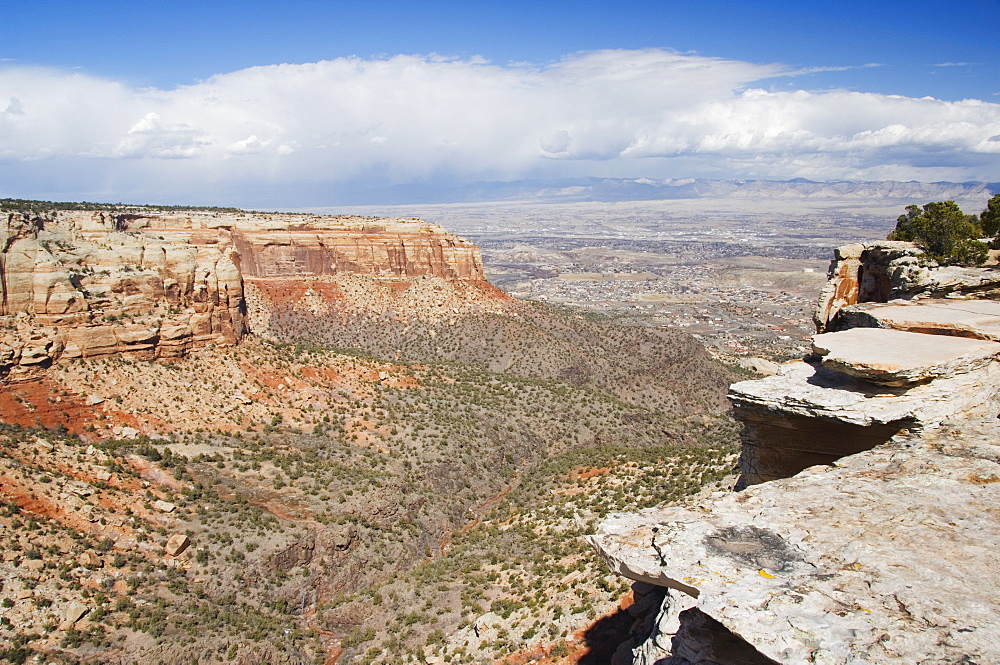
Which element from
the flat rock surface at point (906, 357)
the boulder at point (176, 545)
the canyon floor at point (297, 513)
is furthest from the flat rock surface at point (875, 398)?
the boulder at point (176, 545)

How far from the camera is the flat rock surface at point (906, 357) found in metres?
12.5

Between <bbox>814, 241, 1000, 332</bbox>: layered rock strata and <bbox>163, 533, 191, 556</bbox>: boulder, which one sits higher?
<bbox>814, 241, 1000, 332</bbox>: layered rock strata

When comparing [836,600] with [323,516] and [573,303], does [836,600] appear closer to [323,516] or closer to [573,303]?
[323,516]

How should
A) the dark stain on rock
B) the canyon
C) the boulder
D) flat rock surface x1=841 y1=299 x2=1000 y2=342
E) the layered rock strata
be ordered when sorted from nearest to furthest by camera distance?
the dark stain on rock
flat rock surface x1=841 y1=299 x2=1000 y2=342
the layered rock strata
the canyon
the boulder

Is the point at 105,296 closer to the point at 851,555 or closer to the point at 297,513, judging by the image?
the point at 297,513

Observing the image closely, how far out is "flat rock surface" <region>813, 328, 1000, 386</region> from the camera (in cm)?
1249

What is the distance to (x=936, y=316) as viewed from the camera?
1628 centimetres

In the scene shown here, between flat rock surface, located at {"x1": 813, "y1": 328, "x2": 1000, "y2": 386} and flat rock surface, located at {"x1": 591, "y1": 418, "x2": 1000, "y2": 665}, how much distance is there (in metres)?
1.53

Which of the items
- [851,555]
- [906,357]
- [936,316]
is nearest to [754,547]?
[851,555]

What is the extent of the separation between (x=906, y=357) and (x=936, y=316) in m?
4.43

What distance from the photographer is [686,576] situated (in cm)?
831

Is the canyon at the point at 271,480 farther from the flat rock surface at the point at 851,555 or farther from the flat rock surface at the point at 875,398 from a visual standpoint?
the flat rock surface at the point at 851,555

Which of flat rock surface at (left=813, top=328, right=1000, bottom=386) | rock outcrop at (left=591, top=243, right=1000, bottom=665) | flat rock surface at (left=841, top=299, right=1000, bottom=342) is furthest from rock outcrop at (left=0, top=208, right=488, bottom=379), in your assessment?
flat rock surface at (left=841, top=299, right=1000, bottom=342)

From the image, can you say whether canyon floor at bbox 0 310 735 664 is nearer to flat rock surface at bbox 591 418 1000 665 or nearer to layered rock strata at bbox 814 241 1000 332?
layered rock strata at bbox 814 241 1000 332
